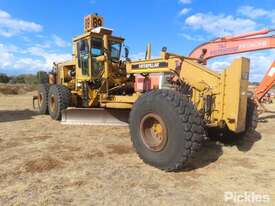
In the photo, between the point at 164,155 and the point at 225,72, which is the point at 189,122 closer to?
the point at 164,155

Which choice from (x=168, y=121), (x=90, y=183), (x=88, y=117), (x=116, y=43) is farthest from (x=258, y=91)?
(x=90, y=183)

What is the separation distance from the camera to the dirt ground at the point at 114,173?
12.6 feet

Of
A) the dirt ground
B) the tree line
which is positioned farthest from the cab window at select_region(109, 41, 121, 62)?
the tree line

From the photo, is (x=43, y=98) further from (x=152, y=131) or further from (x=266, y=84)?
(x=266, y=84)

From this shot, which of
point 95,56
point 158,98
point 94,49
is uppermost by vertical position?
point 94,49

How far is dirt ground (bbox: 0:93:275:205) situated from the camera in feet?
12.6

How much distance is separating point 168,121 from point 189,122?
0.34 metres

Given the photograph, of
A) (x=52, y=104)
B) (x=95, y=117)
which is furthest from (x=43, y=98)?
(x=95, y=117)

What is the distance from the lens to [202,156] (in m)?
5.72

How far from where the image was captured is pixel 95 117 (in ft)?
28.3

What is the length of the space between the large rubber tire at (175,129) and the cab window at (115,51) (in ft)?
14.1

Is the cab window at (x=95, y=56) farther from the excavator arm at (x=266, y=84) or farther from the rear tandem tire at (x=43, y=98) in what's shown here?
the excavator arm at (x=266, y=84)

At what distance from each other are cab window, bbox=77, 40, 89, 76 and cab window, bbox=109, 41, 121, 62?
2.28ft

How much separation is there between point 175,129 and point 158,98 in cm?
58
